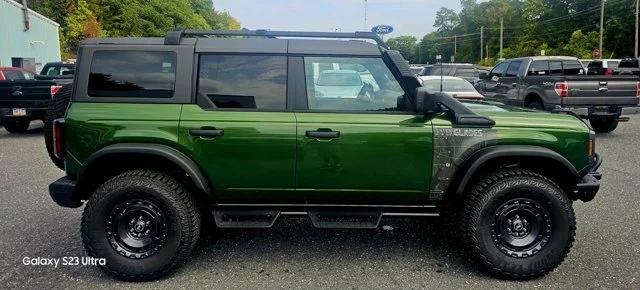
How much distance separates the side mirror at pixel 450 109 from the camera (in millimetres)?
3666

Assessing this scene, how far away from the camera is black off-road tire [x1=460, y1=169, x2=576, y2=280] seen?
3785 millimetres

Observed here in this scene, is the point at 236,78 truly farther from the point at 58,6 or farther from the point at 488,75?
the point at 58,6

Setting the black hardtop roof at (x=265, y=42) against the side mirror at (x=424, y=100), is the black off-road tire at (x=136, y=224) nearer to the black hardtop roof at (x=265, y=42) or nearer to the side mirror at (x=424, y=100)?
the black hardtop roof at (x=265, y=42)

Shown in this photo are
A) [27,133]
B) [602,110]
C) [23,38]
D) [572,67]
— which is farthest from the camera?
[23,38]

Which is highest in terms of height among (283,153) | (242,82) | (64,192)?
(242,82)

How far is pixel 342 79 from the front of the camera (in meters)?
4.05

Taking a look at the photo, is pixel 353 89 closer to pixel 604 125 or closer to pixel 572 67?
pixel 604 125

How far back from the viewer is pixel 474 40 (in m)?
96.5

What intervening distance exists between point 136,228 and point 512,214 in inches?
112

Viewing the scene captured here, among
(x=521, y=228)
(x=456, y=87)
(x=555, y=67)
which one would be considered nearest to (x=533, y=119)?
(x=521, y=228)

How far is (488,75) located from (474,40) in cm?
8835

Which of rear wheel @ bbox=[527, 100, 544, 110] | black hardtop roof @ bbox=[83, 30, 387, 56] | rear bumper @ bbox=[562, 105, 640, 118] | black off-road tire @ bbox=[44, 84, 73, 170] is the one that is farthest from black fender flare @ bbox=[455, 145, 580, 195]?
rear wheel @ bbox=[527, 100, 544, 110]

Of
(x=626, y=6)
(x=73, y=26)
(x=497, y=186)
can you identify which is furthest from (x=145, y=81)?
(x=626, y=6)

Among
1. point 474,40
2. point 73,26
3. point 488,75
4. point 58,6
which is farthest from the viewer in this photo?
point 474,40
